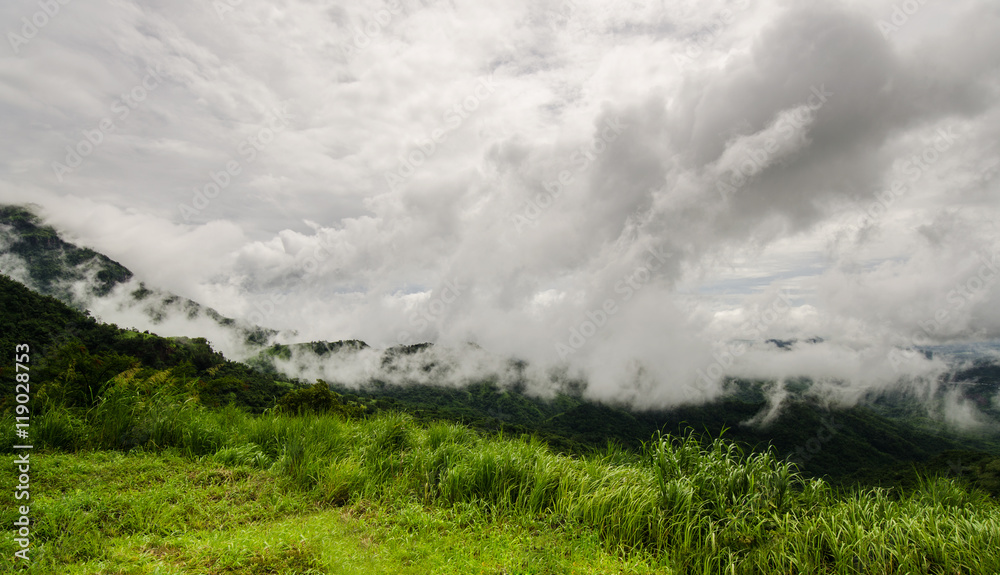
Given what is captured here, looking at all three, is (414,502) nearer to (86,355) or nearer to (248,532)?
(248,532)

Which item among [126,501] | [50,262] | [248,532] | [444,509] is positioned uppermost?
[50,262]

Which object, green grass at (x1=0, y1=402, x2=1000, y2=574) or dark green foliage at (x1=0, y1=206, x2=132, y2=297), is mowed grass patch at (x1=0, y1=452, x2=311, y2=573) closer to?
green grass at (x1=0, y1=402, x2=1000, y2=574)

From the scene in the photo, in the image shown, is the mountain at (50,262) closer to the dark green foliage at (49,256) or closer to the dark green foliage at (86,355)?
the dark green foliage at (49,256)

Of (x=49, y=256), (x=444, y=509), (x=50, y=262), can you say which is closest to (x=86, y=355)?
(x=444, y=509)

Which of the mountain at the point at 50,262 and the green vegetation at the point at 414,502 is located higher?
the mountain at the point at 50,262

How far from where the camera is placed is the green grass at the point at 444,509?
4.65 meters

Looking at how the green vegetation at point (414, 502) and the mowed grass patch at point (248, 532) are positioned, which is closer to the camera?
the mowed grass patch at point (248, 532)

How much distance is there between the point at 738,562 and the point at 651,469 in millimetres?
1989

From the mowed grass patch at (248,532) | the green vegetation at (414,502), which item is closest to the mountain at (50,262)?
the green vegetation at (414,502)

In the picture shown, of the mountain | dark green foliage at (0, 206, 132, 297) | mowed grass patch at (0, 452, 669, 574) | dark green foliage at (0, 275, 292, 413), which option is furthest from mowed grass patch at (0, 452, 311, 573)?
dark green foliage at (0, 206, 132, 297)

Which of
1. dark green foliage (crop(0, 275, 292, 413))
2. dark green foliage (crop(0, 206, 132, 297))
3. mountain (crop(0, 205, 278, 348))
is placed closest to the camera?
dark green foliage (crop(0, 275, 292, 413))

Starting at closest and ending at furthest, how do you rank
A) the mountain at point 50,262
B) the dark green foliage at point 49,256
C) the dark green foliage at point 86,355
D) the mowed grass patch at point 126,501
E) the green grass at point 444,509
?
1. the mowed grass patch at point 126,501
2. the green grass at point 444,509
3. the dark green foliage at point 86,355
4. the mountain at point 50,262
5. the dark green foliage at point 49,256

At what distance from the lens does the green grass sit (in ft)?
15.3

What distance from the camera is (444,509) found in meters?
6.23
